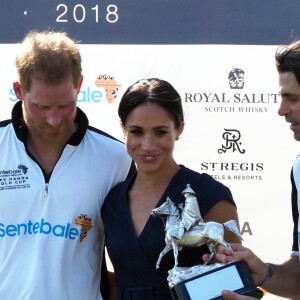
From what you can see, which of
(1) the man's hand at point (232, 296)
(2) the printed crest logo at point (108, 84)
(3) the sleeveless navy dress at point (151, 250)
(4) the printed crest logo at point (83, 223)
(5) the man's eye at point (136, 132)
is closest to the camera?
(1) the man's hand at point (232, 296)

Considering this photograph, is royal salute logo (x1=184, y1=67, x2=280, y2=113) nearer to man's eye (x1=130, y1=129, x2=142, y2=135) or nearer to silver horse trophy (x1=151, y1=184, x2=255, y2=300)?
man's eye (x1=130, y1=129, x2=142, y2=135)

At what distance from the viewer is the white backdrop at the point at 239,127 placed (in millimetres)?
3246

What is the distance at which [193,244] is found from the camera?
6.43 ft

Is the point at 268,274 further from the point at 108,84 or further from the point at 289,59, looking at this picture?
the point at 108,84

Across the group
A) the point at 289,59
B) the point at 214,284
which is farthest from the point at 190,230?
the point at 289,59

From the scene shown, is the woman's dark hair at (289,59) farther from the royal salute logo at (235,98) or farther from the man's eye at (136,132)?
the royal salute logo at (235,98)

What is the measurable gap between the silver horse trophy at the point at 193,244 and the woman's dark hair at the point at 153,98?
261mm

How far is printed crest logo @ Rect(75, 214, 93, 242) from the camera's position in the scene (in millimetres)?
2266

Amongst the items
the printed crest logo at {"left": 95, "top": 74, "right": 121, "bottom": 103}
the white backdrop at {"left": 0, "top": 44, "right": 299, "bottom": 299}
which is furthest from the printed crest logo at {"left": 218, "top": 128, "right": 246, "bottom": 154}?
the printed crest logo at {"left": 95, "top": 74, "right": 121, "bottom": 103}

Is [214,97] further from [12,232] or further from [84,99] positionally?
[12,232]

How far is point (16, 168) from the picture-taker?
90.3 inches

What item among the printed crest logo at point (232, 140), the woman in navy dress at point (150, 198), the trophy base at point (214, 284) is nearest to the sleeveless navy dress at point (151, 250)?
the woman in navy dress at point (150, 198)

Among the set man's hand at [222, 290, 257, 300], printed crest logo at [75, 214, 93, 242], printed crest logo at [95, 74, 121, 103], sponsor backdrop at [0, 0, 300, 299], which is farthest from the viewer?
printed crest logo at [95, 74, 121, 103]

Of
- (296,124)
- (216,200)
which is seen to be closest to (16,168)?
(216,200)
